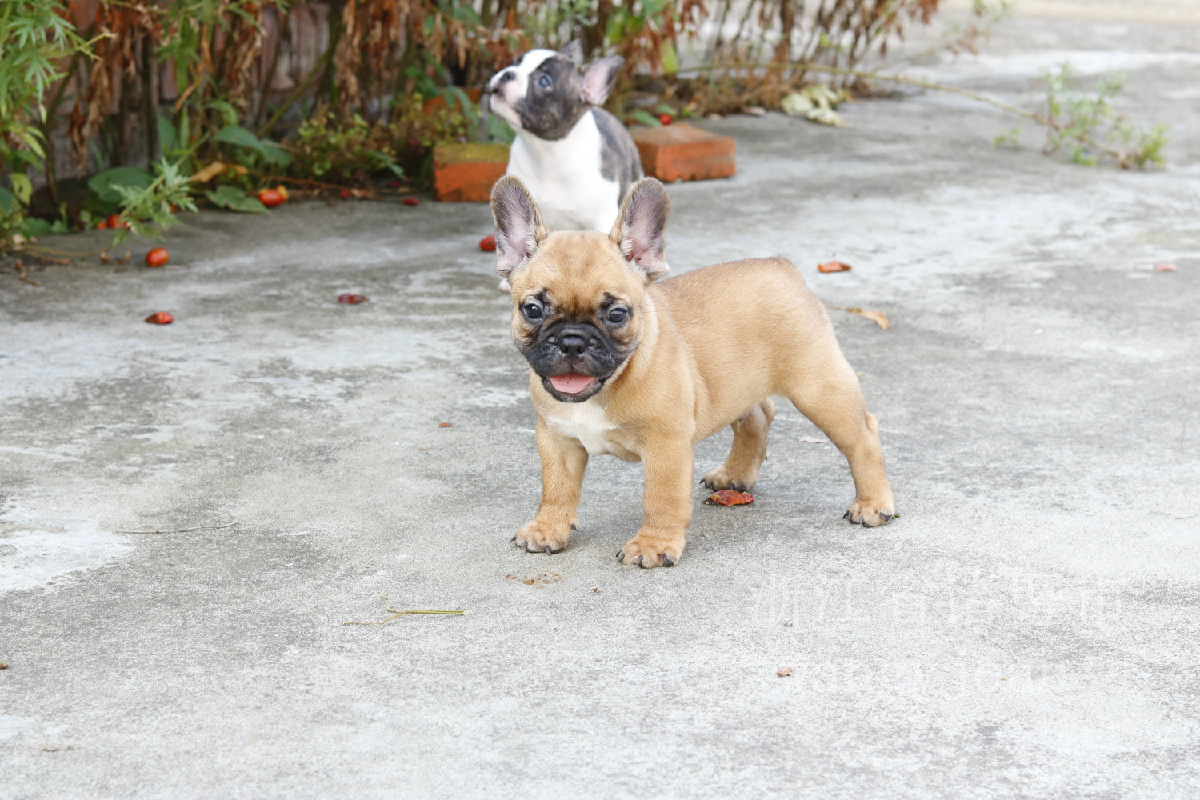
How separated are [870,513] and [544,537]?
0.93 m

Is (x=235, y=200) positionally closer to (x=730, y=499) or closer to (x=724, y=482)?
(x=724, y=482)

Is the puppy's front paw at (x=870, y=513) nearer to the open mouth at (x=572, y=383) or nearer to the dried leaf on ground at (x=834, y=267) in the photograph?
the open mouth at (x=572, y=383)

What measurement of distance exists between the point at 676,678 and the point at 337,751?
76 cm

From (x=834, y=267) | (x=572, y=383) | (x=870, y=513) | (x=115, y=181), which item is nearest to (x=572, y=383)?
(x=572, y=383)

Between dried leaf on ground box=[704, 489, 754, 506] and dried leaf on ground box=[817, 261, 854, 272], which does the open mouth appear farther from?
dried leaf on ground box=[817, 261, 854, 272]

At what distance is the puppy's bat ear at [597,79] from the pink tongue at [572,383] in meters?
3.13

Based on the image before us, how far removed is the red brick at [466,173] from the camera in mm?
8359

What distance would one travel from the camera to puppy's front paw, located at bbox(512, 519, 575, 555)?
3760mm

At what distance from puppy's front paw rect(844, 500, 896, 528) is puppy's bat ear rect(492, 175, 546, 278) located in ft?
3.93

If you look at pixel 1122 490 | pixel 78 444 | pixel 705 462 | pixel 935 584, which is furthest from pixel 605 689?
pixel 78 444

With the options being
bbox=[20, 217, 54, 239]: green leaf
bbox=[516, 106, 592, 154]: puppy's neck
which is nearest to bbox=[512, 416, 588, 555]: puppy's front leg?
bbox=[516, 106, 592, 154]: puppy's neck

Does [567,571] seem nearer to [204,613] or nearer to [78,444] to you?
[204,613]

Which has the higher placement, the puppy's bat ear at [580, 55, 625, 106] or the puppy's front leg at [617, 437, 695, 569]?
the puppy's bat ear at [580, 55, 625, 106]

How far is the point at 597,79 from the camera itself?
249 inches
